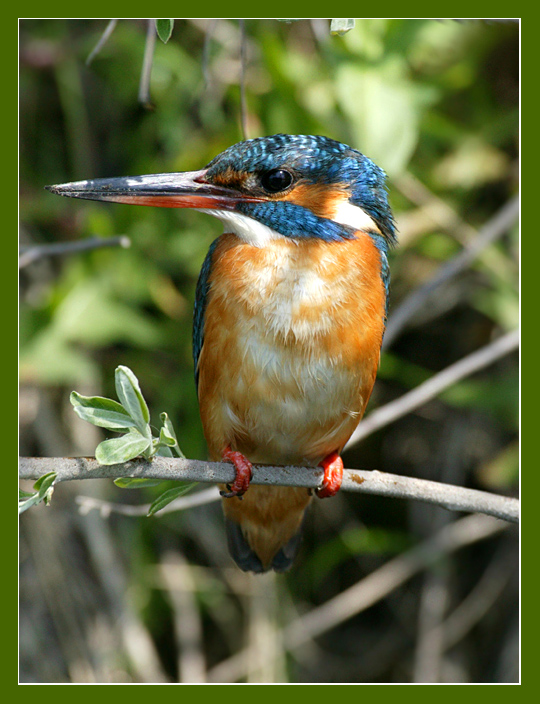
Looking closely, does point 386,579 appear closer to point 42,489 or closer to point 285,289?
point 285,289

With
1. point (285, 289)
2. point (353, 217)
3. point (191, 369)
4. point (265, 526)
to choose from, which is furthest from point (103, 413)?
point (191, 369)

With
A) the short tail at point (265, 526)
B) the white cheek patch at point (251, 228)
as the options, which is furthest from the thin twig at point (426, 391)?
the white cheek patch at point (251, 228)

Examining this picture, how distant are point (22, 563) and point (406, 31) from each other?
118 inches

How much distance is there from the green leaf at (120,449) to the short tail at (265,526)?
3.21ft

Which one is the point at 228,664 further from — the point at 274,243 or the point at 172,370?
the point at 274,243

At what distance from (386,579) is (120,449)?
8.23ft

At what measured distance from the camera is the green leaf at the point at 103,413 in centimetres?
162

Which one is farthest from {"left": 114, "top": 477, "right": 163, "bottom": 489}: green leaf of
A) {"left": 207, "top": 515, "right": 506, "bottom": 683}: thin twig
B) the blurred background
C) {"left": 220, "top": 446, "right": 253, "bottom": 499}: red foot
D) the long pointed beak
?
{"left": 207, "top": 515, "right": 506, "bottom": 683}: thin twig

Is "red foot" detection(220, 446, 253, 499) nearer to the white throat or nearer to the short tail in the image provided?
the short tail

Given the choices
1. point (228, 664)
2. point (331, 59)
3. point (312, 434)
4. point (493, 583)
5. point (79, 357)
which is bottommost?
point (228, 664)

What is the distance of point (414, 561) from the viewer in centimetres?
370

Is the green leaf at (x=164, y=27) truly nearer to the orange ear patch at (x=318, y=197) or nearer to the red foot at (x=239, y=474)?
the orange ear patch at (x=318, y=197)

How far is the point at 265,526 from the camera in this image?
264 centimetres

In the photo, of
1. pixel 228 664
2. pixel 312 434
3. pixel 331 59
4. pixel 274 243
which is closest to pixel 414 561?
pixel 228 664
